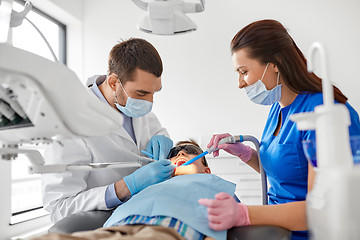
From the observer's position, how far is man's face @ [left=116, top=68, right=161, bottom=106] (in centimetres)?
A: 170

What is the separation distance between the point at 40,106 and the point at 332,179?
2.42 ft

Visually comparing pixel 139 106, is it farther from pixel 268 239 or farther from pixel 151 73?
pixel 268 239

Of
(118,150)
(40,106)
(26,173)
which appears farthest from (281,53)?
(26,173)

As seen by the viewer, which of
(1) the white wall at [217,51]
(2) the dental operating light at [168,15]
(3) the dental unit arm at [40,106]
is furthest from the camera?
(1) the white wall at [217,51]

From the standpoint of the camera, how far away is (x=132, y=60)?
5.56ft

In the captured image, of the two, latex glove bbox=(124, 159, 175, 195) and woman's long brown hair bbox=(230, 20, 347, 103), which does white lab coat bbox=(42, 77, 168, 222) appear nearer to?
latex glove bbox=(124, 159, 175, 195)

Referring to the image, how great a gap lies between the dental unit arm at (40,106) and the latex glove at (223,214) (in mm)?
→ 472

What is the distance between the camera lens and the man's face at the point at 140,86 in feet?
5.57

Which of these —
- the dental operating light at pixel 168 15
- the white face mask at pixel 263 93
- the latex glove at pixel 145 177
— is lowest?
the latex glove at pixel 145 177

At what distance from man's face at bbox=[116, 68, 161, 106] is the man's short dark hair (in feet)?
0.07

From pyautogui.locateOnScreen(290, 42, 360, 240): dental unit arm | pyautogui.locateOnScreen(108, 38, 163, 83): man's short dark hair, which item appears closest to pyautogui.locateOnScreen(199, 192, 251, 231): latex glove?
pyautogui.locateOnScreen(290, 42, 360, 240): dental unit arm

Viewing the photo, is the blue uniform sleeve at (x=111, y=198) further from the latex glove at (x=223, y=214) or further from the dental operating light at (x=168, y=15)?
the dental operating light at (x=168, y=15)

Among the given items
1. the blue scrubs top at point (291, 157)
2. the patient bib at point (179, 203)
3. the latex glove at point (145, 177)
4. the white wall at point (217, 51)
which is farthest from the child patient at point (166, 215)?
the white wall at point (217, 51)

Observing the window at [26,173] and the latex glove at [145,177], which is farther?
the window at [26,173]
